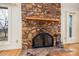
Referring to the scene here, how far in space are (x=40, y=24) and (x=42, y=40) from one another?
1.07 ft

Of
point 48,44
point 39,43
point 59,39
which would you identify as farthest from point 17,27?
point 59,39

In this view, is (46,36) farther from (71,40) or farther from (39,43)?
(71,40)

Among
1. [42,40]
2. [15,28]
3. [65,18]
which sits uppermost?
[65,18]

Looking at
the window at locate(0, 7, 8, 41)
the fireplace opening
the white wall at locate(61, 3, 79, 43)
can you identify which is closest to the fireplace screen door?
the fireplace opening

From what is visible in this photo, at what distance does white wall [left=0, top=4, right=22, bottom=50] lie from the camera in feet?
7.54

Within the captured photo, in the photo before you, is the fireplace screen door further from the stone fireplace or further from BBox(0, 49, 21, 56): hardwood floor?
BBox(0, 49, 21, 56): hardwood floor

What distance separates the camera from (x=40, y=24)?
94.0 inches

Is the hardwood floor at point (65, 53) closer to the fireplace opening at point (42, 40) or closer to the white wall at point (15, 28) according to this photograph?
the white wall at point (15, 28)

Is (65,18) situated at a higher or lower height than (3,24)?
higher

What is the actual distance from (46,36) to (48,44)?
167mm

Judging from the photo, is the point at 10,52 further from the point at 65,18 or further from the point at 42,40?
the point at 65,18

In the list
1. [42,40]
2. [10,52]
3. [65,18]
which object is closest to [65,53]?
[42,40]

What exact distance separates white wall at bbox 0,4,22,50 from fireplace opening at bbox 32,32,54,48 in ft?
0.98

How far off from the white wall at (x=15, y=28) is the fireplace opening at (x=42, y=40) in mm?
298
